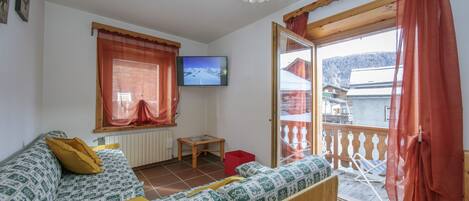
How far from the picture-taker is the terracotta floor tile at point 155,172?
9.75 ft

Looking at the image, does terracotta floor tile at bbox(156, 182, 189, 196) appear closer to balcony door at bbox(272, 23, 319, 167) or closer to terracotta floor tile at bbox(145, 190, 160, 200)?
terracotta floor tile at bbox(145, 190, 160, 200)

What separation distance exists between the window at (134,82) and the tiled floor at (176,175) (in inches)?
27.4

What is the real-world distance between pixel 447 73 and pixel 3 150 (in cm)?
320

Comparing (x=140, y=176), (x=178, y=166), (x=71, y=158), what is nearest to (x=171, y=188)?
(x=140, y=176)

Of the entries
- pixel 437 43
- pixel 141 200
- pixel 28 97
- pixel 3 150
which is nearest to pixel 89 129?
pixel 28 97

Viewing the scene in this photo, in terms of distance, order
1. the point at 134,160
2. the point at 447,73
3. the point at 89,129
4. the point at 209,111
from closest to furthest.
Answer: the point at 447,73 → the point at 89,129 → the point at 134,160 → the point at 209,111

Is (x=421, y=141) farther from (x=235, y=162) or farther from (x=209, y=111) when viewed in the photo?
(x=209, y=111)

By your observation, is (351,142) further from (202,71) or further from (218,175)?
(202,71)

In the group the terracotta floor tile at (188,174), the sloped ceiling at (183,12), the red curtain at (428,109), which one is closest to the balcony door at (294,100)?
the sloped ceiling at (183,12)

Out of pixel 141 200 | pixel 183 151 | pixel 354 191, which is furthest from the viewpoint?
pixel 183 151

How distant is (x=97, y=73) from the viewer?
2914 mm

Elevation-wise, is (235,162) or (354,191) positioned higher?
(235,162)

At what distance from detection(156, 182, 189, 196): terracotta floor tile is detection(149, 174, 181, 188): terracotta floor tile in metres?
0.10

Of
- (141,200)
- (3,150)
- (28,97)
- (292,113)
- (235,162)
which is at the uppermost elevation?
(28,97)
